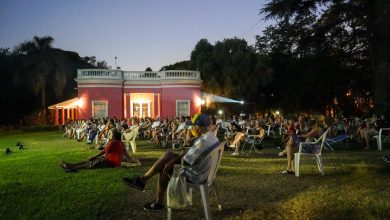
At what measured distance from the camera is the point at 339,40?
26734 mm

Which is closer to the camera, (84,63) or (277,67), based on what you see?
(277,67)

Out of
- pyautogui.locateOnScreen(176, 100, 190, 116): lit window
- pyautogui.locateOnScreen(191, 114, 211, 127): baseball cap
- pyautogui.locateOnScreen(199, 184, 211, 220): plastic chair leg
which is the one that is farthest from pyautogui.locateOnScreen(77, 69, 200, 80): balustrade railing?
pyautogui.locateOnScreen(199, 184, 211, 220): plastic chair leg

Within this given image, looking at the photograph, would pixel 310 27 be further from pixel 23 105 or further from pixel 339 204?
pixel 23 105

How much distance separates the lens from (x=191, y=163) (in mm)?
4969

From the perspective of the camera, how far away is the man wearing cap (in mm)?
5004

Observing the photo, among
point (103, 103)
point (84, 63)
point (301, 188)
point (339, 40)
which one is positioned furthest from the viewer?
point (84, 63)

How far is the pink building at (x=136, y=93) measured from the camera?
29.8m

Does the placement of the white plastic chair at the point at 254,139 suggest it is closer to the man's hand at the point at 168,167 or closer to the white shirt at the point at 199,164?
the man's hand at the point at 168,167

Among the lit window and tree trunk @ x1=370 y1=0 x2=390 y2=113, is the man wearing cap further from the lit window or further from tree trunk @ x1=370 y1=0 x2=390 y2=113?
the lit window

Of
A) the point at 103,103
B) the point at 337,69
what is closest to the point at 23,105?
the point at 103,103

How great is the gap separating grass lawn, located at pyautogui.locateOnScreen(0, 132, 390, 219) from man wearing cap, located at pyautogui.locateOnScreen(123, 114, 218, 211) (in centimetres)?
27

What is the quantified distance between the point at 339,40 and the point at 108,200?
2354 cm

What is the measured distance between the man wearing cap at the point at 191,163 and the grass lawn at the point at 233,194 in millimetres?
269

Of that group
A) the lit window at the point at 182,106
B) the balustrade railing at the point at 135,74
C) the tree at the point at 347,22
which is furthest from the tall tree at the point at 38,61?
the tree at the point at 347,22
